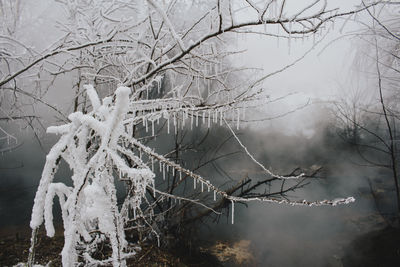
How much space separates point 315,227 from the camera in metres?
6.00

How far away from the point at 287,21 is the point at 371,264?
5466mm

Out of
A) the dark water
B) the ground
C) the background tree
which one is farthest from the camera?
the dark water

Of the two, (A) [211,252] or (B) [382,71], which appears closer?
(A) [211,252]

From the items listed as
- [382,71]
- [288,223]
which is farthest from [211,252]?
[382,71]

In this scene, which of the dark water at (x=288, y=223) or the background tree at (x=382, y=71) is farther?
the dark water at (x=288, y=223)

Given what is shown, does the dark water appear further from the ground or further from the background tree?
the background tree

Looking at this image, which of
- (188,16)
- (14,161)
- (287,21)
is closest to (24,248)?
(287,21)

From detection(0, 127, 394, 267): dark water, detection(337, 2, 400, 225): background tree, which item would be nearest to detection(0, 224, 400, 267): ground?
detection(0, 127, 394, 267): dark water

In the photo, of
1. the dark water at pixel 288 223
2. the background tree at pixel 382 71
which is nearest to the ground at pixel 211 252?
the dark water at pixel 288 223

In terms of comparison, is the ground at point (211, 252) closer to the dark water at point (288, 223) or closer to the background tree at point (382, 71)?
the dark water at point (288, 223)

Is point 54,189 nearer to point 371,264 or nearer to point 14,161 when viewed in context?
point 371,264

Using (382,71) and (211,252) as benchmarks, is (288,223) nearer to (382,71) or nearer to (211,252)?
(211,252)

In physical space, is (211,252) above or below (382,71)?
below

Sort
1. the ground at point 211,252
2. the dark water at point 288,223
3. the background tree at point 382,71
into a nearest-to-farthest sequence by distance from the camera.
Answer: the background tree at point 382,71 → the ground at point 211,252 → the dark water at point 288,223
